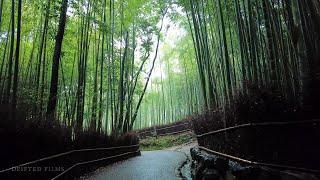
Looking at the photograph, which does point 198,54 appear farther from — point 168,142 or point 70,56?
point 168,142

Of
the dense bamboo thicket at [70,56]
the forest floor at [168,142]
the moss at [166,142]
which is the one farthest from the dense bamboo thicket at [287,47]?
the moss at [166,142]

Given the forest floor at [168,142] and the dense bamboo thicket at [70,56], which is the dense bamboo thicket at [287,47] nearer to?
the dense bamboo thicket at [70,56]

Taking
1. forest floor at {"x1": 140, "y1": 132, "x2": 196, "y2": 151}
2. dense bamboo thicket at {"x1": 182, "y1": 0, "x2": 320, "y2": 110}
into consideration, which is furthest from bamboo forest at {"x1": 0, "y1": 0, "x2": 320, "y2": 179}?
forest floor at {"x1": 140, "y1": 132, "x2": 196, "y2": 151}

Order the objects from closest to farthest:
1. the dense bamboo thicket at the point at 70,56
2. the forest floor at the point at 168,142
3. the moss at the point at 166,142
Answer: the dense bamboo thicket at the point at 70,56 → the forest floor at the point at 168,142 → the moss at the point at 166,142

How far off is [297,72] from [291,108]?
380 mm

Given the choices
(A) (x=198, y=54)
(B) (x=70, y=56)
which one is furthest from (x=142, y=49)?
(A) (x=198, y=54)

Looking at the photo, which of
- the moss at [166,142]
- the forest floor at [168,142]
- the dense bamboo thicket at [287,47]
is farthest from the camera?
the moss at [166,142]

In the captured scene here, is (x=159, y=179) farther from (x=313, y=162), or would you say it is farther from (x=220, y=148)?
(x=313, y=162)

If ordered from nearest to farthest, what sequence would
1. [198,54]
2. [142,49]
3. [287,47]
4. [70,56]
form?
[287,47] < [198,54] < [70,56] < [142,49]

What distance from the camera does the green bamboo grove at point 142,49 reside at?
3.72m

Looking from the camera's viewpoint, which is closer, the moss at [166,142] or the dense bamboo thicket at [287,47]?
the dense bamboo thicket at [287,47]

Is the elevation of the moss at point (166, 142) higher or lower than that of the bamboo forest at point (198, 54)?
lower

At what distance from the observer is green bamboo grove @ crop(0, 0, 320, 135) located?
372 centimetres

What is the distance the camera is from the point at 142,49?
54.0 feet
